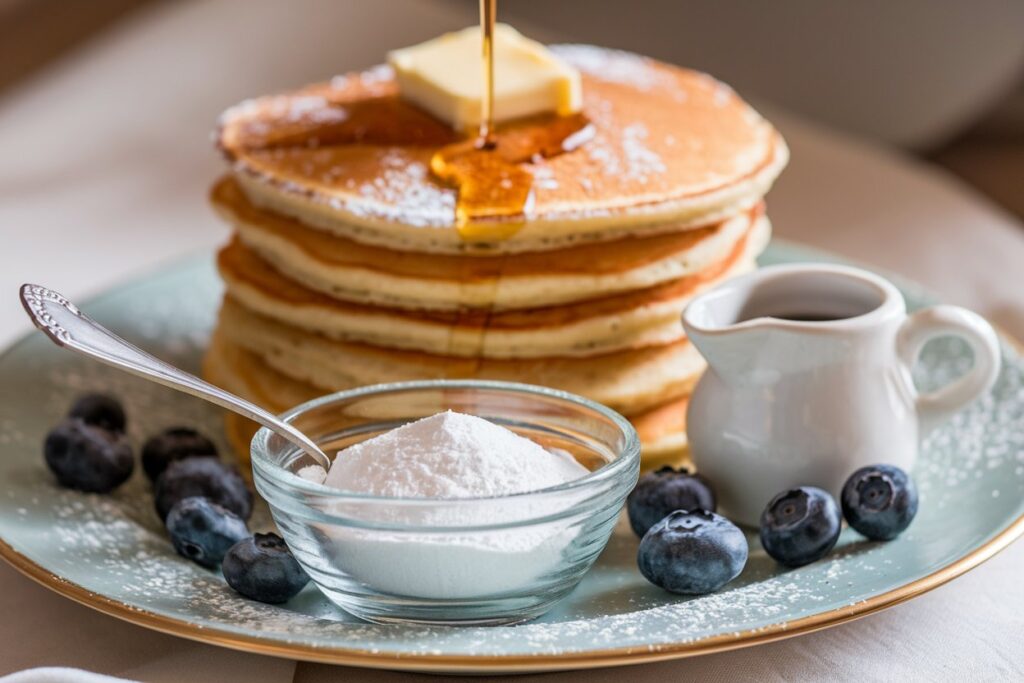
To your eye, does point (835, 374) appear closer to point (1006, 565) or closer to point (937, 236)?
point (1006, 565)

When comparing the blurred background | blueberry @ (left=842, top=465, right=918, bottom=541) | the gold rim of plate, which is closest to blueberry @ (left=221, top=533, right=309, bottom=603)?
the gold rim of plate

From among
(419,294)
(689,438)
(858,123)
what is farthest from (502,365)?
(858,123)

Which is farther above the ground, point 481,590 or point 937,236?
point 481,590

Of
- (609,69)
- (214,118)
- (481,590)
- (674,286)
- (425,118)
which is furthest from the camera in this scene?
(214,118)

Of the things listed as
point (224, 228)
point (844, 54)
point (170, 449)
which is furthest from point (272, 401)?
point (844, 54)

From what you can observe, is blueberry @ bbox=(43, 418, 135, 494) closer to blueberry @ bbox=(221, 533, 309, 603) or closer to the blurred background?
blueberry @ bbox=(221, 533, 309, 603)

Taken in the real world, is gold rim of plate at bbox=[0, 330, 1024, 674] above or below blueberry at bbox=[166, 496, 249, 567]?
above
